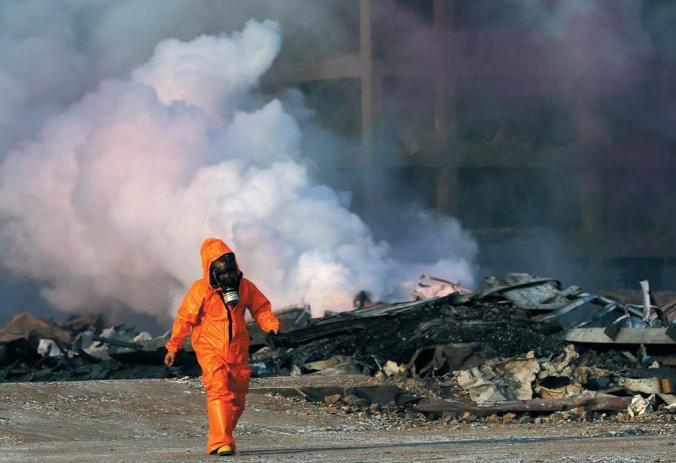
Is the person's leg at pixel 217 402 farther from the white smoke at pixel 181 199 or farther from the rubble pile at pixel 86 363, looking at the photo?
the white smoke at pixel 181 199

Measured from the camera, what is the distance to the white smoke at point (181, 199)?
2784 cm

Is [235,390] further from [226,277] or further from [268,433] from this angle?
[268,433]

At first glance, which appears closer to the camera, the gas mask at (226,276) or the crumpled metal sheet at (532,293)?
the gas mask at (226,276)

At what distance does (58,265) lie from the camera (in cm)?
3325

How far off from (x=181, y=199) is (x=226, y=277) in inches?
744

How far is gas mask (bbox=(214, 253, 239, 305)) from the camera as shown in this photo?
10.6 meters

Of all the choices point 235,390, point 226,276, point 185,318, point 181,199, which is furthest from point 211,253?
point 181,199

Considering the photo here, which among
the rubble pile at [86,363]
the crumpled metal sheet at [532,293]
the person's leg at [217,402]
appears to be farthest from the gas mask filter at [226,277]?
the crumpled metal sheet at [532,293]

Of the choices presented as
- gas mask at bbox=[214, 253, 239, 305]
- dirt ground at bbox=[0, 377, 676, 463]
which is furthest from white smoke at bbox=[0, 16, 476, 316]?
gas mask at bbox=[214, 253, 239, 305]

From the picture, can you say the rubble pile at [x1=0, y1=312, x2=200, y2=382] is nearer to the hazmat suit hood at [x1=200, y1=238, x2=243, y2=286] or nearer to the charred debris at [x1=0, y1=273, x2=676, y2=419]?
the charred debris at [x1=0, y1=273, x2=676, y2=419]

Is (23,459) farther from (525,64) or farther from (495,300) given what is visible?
(525,64)

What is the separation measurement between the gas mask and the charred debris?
456 cm

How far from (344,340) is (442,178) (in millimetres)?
14971

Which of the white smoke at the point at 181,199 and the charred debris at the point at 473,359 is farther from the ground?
the white smoke at the point at 181,199
